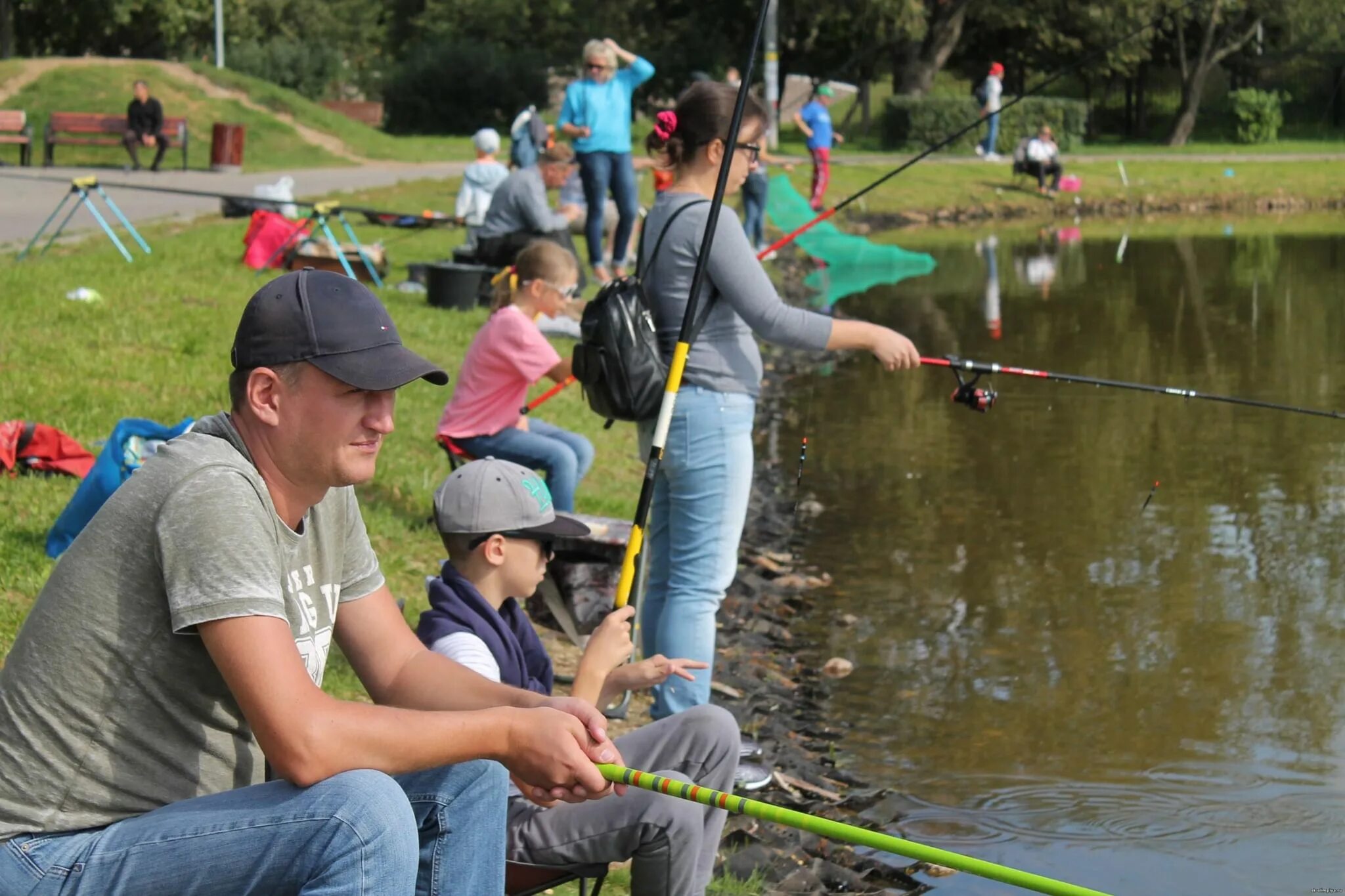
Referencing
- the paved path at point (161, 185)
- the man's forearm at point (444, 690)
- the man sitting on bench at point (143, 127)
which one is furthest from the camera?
the man sitting on bench at point (143, 127)

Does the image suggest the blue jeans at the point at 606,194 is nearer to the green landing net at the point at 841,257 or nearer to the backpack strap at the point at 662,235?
the green landing net at the point at 841,257

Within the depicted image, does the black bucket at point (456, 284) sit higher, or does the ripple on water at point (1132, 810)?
the black bucket at point (456, 284)

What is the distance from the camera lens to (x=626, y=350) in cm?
411

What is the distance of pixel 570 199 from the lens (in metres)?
13.6

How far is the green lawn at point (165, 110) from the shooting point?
2383 cm

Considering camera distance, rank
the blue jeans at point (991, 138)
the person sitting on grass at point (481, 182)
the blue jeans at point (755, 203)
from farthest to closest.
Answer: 1. the blue jeans at point (991, 138)
2. the blue jeans at point (755, 203)
3. the person sitting on grass at point (481, 182)

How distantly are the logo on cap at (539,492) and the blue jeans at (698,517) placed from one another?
0.52 meters

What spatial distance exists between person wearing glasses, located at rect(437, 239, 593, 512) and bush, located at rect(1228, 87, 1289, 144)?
107 feet

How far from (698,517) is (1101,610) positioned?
2.68 metres

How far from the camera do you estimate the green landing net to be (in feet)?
53.3

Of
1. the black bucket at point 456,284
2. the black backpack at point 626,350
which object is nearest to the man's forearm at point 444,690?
the black backpack at point 626,350

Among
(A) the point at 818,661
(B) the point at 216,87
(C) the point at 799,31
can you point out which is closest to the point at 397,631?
(A) the point at 818,661

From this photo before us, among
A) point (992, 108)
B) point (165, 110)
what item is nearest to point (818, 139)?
point (992, 108)

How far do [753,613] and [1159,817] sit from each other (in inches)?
84.6
